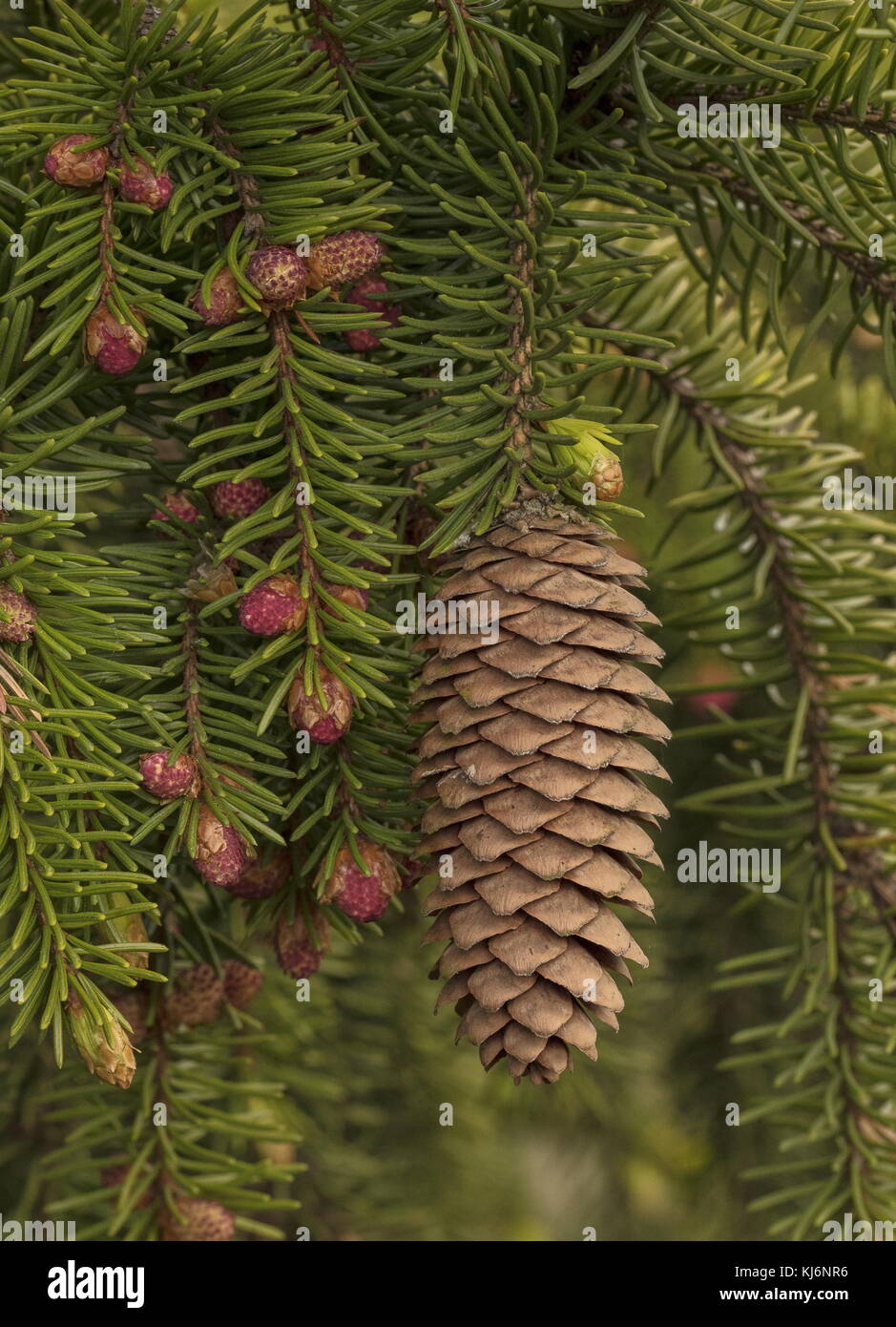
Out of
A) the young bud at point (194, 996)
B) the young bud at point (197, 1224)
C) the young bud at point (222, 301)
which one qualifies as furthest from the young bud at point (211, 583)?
the young bud at point (197, 1224)

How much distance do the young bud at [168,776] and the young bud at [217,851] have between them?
13 millimetres

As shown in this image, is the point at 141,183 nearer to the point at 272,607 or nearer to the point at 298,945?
the point at 272,607

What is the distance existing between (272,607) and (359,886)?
0.14 m

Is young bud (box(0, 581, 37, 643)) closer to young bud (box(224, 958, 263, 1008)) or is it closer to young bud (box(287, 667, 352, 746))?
young bud (box(287, 667, 352, 746))

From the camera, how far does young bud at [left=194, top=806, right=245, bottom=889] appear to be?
1.66 feet

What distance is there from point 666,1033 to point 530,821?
2.49 ft

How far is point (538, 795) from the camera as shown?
0.52 meters

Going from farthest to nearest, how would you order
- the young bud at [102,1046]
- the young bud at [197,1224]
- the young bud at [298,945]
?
the young bud at [197,1224] → the young bud at [298,945] → the young bud at [102,1046]

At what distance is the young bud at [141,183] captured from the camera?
51 cm

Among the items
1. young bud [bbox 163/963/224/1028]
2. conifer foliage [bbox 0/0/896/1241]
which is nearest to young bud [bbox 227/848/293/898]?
conifer foliage [bbox 0/0/896/1241]

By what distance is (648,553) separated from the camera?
41.4 inches

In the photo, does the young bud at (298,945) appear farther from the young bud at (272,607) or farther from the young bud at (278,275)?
the young bud at (278,275)

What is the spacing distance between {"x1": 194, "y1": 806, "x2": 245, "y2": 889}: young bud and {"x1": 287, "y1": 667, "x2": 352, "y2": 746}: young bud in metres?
0.06

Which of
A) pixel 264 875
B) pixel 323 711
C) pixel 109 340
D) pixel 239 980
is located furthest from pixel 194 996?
pixel 109 340
